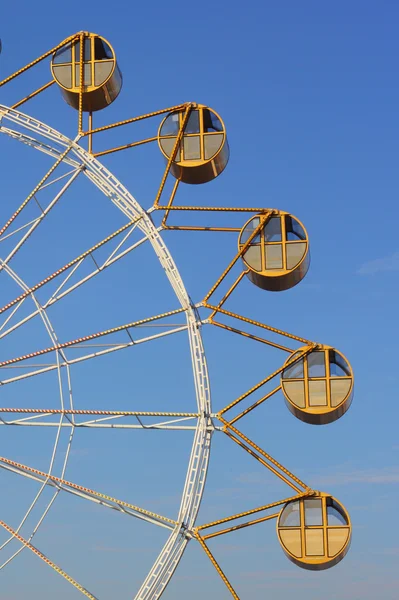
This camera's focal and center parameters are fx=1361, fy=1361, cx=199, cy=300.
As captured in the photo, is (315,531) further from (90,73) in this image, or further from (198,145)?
(90,73)

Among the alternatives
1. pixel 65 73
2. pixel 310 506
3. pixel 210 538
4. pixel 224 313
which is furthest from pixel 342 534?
pixel 65 73

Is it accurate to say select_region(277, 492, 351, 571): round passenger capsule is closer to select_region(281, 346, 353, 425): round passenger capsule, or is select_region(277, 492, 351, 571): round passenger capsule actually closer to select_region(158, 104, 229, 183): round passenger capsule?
select_region(281, 346, 353, 425): round passenger capsule

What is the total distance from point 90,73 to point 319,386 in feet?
26.7

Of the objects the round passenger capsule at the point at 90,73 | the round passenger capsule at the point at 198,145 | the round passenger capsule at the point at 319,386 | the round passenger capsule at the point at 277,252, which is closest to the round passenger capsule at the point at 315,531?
the round passenger capsule at the point at 319,386

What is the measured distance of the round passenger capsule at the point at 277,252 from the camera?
27.2 meters

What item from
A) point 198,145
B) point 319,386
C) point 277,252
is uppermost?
point 198,145

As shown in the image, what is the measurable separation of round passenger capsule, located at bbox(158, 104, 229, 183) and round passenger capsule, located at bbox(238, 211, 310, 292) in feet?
4.77

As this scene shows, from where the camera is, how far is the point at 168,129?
2822 cm

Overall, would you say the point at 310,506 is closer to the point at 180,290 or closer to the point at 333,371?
the point at 333,371

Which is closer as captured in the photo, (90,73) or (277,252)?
(277,252)

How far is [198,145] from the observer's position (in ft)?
91.8

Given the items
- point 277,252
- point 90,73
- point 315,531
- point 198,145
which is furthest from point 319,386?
point 90,73

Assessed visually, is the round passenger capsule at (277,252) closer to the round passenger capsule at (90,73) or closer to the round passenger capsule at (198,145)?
the round passenger capsule at (198,145)

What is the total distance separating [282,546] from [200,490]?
199 centimetres
